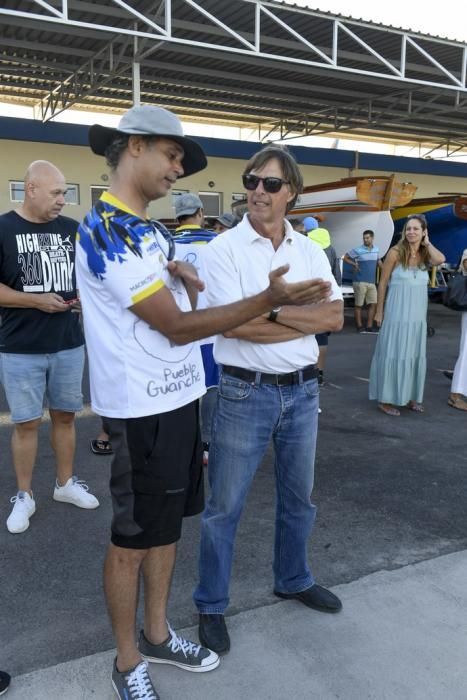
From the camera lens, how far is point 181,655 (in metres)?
2.17

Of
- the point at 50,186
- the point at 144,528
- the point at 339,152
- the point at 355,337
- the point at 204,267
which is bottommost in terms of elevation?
the point at 355,337

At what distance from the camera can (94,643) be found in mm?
2334

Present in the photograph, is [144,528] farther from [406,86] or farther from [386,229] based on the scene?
[406,86]

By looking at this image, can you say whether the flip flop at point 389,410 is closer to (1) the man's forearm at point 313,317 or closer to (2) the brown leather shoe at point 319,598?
(2) the brown leather shoe at point 319,598

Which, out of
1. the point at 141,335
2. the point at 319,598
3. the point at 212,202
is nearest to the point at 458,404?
the point at 319,598

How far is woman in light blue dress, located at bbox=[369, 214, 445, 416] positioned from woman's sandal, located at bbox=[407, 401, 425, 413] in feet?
0.33

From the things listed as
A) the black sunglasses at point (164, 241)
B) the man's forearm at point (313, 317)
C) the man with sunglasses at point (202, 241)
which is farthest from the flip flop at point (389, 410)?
the black sunglasses at point (164, 241)

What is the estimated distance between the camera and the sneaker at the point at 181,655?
2160 millimetres

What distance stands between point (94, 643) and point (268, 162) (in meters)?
2.05

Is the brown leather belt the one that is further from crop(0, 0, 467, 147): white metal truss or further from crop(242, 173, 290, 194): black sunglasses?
crop(0, 0, 467, 147): white metal truss

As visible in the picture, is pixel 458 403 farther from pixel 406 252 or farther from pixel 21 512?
pixel 21 512

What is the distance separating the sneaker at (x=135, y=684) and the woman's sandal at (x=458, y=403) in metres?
4.86

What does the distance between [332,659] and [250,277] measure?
151cm

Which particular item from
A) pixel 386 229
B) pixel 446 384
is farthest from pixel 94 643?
Result: pixel 386 229
